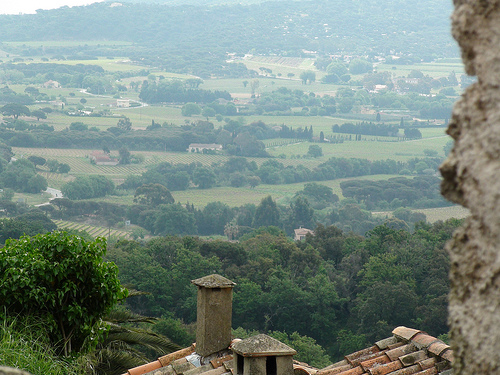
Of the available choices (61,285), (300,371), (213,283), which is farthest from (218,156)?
(300,371)

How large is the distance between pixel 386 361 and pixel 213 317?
2.00 metres

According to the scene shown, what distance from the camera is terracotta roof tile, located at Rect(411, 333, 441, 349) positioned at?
6388 millimetres

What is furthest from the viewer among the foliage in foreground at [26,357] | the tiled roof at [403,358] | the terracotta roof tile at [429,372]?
the tiled roof at [403,358]

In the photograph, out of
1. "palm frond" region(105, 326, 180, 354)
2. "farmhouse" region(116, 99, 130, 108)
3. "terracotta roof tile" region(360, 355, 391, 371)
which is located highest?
"terracotta roof tile" region(360, 355, 391, 371)

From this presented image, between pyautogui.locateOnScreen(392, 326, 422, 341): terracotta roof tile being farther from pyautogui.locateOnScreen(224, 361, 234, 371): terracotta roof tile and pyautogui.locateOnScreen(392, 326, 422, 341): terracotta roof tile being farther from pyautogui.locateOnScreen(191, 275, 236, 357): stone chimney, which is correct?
pyautogui.locateOnScreen(191, 275, 236, 357): stone chimney

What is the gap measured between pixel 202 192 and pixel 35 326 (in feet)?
352

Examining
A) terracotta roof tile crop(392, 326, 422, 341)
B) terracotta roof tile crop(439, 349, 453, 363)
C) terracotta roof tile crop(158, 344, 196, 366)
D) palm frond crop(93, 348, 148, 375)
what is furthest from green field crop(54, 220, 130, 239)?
terracotta roof tile crop(439, 349, 453, 363)

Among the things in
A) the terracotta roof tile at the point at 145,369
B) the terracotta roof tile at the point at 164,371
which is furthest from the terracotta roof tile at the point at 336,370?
the terracotta roof tile at the point at 145,369

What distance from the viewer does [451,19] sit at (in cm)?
161

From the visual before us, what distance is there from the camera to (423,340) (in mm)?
6512

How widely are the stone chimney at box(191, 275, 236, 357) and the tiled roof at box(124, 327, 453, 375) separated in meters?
0.12

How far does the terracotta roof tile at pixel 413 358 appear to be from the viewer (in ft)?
20.4

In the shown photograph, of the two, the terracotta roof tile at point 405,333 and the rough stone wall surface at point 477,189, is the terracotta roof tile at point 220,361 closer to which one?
the terracotta roof tile at point 405,333

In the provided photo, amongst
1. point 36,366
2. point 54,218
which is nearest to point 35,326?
point 36,366
